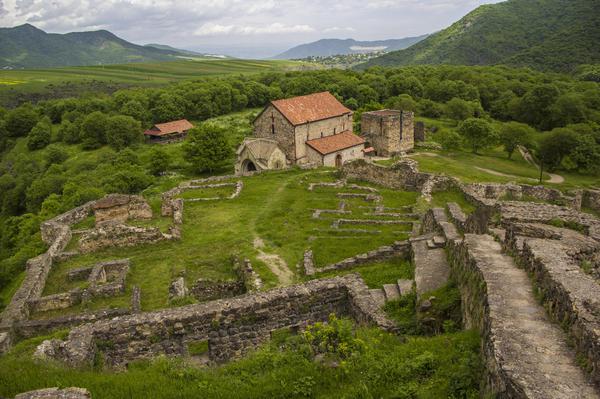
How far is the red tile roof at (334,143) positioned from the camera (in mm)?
49250

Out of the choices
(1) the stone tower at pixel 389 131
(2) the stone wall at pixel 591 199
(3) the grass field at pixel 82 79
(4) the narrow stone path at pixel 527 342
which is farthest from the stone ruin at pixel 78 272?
(3) the grass field at pixel 82 79

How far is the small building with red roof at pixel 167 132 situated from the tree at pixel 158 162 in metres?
26.9

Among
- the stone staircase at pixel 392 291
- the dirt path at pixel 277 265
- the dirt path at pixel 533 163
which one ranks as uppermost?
the stone staircase at pixel 392 291

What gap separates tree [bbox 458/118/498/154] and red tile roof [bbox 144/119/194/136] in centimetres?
5129

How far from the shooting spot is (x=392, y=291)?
43.3 feet

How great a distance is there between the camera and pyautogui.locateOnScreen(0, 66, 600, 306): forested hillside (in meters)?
55.3

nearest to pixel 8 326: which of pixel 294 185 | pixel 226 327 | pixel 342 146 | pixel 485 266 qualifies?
pixel 226 327

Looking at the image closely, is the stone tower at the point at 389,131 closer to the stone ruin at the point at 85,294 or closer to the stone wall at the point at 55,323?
→ the stone ruin at the point at 85,294

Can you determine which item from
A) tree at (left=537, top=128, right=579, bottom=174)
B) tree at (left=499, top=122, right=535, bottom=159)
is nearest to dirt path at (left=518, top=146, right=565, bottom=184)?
tree at (left=499, top=122, right=535, bottom=159)

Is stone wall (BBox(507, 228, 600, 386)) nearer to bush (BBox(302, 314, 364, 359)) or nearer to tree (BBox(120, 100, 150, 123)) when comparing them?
bush (BBox(302, 314, 364, 359))

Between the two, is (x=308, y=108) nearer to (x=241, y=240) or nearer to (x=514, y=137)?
(x=514, y=137)

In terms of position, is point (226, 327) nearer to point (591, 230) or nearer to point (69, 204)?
point (591, 230)

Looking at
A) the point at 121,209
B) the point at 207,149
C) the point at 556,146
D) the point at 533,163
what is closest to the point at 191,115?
the point at 207,149

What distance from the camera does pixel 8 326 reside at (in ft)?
51.6
